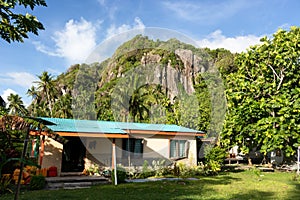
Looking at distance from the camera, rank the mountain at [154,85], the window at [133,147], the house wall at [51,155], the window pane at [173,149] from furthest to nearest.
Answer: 1. the mountain at [154,85]
2. the window pane at [173,149]
3. the window at [133,147]
4. the house wall at [51,155]

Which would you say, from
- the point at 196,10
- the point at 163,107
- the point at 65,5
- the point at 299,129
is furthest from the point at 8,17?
the point at 163,107

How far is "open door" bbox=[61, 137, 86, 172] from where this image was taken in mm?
13703

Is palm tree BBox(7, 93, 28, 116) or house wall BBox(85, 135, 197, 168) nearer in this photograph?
house wall BBox(85, 135, 197, 168)

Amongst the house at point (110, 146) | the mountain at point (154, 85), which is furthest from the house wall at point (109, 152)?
the mountain at point (154, 85)

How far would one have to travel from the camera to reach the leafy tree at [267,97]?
14.9m

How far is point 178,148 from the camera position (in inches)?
634

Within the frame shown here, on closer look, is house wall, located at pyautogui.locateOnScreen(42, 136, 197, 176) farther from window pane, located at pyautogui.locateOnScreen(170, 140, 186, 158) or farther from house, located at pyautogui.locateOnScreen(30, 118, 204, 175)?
window pane, located at pyautogui.locateOnScreen(170, 140, 186, 158)

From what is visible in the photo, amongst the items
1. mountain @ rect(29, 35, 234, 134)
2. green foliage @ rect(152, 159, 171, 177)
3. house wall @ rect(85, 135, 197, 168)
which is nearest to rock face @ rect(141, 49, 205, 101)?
mountain @ rect(29, 35, 234, 134)

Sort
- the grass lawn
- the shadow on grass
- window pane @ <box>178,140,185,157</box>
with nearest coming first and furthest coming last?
1. the grass lawn
2. the shadow on grass
3. window pane @ <box>178,140,185,157</box>

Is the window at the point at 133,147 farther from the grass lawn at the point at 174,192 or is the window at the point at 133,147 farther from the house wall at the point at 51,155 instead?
the house wall at the point at 51,155

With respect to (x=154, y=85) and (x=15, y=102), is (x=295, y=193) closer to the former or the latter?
(x=154, y=85)

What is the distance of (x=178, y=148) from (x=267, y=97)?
698cm

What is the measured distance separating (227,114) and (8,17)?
17.4m

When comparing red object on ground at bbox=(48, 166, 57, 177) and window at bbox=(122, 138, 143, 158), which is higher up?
window at bbox=(122, 138, 143, 158)
